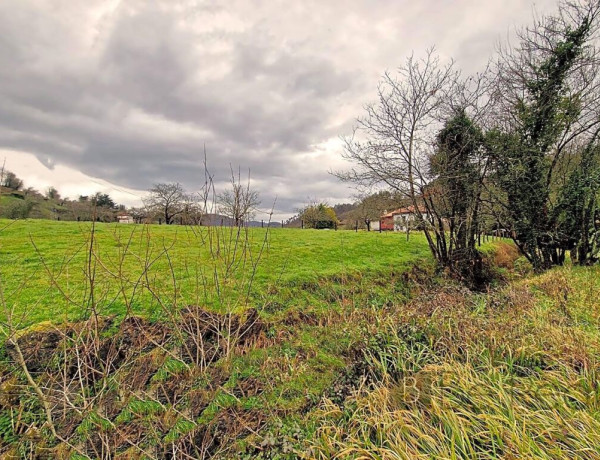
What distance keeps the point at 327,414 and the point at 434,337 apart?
2.00 metres

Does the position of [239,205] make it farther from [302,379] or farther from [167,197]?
[167,197]

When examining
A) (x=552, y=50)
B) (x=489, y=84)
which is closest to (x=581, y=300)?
(x=489, y=84)

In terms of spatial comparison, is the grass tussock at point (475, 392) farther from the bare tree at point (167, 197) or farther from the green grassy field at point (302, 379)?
the bare tree at point (167, 197)

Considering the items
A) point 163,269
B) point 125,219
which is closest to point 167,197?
point 125,219

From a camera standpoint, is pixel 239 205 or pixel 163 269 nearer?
pixel 239 205

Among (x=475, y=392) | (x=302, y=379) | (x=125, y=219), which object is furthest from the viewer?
(x=125, y=219)

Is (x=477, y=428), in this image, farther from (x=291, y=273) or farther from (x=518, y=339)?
(x=291, y=273)

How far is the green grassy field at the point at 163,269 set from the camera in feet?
13.6

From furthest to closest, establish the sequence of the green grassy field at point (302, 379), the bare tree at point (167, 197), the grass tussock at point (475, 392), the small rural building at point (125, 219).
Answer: the bare tree at point (167, 197), the small rural building at point (125, 219), the green grassy field at point (302, 379), the grass tussock at point (475, 392)

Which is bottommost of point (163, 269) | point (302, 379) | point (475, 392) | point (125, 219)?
point (302, 379)

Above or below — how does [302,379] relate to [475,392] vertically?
below

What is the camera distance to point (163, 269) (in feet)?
22.5

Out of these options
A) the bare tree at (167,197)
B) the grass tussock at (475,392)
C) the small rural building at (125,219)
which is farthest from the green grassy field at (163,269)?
the bare tree at (167,197)

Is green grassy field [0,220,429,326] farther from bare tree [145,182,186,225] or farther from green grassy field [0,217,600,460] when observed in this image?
bare tree [145,182,186,225]
